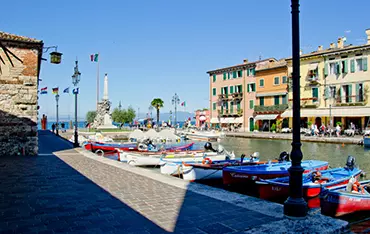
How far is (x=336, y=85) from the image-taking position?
135ft

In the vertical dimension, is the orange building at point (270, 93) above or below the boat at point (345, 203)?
above

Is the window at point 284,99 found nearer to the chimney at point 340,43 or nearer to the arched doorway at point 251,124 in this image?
the arched doorway at point 251,124

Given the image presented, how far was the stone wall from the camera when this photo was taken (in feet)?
54.4

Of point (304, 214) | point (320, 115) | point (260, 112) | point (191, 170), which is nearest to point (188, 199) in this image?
point (304, 214)

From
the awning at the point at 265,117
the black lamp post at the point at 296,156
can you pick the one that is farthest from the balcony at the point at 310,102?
the black lamp post at the point at 296,156

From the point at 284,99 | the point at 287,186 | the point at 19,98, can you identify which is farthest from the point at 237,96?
the point at 287,186

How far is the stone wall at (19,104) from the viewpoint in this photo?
16.6m

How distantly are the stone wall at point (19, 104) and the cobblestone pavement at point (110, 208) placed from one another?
7.55 m

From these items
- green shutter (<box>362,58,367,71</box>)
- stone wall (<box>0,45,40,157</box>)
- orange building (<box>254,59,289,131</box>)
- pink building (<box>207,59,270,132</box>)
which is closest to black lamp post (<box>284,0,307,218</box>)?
Answer: stone wall (<box>0,45,40,157</box>)

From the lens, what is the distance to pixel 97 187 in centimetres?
870

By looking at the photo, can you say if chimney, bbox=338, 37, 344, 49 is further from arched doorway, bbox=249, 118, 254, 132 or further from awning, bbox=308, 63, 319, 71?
arched doorway, bbox=249, 118, 254, 132

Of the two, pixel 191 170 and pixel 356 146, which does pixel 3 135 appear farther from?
pixel 356 146

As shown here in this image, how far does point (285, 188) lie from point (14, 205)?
26.3 feet

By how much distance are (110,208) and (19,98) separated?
42.5 feet
